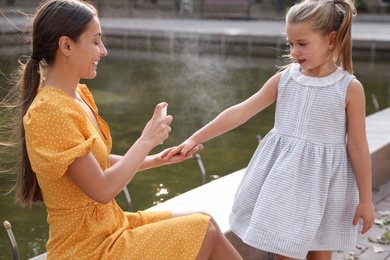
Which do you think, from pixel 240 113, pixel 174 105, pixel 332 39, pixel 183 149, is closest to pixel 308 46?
pixel 332 39

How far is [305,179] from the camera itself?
266 centimetres

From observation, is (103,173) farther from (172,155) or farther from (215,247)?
(172,155)

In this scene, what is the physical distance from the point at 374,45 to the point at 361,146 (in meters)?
12.2

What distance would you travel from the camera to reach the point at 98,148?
7.63 ft

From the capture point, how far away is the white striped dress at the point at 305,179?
263 centimetres

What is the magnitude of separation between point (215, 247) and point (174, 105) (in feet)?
21.3

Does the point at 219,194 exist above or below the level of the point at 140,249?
below

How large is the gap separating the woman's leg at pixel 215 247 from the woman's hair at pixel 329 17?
0.84 metres

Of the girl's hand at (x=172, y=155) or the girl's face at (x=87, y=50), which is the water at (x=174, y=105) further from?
the girl's face at (x=87, y=50)

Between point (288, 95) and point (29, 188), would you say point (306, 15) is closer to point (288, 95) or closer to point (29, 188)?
point (288, 95)

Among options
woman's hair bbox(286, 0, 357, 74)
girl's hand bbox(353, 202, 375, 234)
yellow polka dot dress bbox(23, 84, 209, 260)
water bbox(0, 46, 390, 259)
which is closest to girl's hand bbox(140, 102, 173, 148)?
yellow polka dot dress bbox(23, 84, 209, 260)

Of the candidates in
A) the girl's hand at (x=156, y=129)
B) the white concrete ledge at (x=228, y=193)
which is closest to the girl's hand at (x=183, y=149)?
the white concrete ledge at (x=228, y=193)

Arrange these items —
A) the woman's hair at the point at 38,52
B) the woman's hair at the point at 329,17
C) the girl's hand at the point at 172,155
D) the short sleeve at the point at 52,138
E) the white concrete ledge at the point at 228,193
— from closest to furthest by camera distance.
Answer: the short sleeve at the point at 52,138 < the woman's hair at the point at 38,52 < the woman's hair at the point at 329,17 < the girl's hand at the point at 172,155 < the white concrete ledge at the point at 228,193

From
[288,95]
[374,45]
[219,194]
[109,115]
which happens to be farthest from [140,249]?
[374,45]
